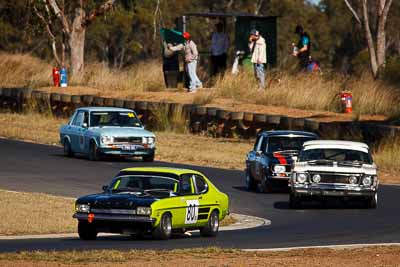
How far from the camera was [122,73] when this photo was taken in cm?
4900

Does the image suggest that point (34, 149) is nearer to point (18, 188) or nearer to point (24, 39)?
point (18, 188)

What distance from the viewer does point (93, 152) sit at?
31625 mm

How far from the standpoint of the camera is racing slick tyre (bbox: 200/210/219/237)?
18938mm

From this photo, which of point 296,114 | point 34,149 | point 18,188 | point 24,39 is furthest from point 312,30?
point 18,188

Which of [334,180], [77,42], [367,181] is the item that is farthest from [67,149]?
[77,42]

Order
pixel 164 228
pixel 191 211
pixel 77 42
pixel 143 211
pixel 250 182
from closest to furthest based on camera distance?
pixel 143 211
pixel 164 228
pixel 191 211
pixel 250 182
pixel 77 42

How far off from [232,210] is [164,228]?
605 cm

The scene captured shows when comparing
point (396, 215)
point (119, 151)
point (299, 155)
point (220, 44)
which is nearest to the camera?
point (396, 215)

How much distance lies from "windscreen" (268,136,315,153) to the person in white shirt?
50.5 feet

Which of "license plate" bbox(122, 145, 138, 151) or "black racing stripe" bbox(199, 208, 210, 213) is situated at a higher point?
"black racing stripe" bbox(199, 208, 210, 213)

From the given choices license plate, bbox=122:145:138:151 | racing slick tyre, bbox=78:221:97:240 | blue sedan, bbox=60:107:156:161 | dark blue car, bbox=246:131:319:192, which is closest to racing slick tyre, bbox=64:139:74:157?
blue sedan, bbox=60:107:156:161

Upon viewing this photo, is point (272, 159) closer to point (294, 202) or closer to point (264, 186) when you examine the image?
point (264, 186)

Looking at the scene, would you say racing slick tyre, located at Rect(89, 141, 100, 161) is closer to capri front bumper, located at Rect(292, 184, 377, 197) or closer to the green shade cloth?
capri front bumper, located at Rect(292, 184, 377, 197)

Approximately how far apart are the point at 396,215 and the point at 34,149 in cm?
1462
